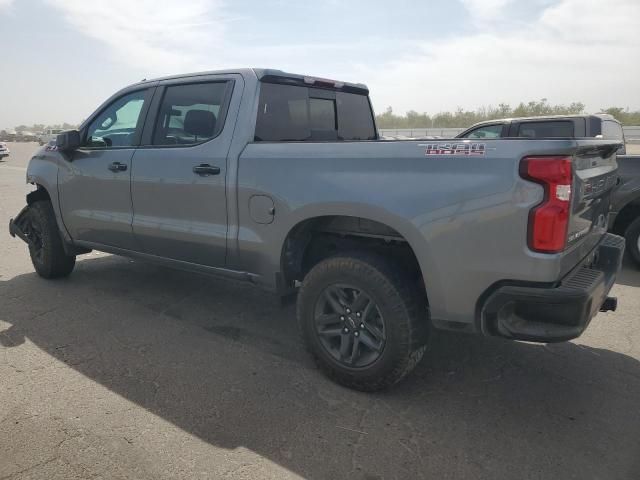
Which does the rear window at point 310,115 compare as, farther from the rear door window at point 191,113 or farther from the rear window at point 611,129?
the rear window at point 611,129

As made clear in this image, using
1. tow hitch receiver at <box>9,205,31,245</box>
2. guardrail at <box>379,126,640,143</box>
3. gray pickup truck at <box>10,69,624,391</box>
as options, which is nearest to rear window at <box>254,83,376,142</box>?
gray pickup truck at <box>10,69,624,391</box>

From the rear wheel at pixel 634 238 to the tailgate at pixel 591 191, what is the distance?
9.81ft

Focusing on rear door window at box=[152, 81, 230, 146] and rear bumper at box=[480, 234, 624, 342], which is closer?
rear bumper at box=[480, 234, 624, 342]

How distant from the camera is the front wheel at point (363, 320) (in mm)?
2791

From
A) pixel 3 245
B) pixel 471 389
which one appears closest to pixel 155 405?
pixel 471 389

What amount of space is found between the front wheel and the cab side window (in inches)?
87.5

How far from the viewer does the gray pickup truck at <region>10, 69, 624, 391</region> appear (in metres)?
2.38

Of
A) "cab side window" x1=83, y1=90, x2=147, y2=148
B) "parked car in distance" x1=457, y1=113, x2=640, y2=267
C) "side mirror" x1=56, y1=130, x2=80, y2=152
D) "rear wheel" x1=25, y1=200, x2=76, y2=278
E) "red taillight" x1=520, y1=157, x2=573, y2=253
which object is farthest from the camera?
"parked car in distance" x1=457, y1=113, x2=640, y2=267

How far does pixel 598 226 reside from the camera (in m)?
3.10

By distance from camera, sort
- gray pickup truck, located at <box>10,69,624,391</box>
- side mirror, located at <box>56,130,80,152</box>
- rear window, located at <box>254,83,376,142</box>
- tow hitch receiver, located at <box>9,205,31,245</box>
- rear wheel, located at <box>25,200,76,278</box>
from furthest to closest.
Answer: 1. tow hitch receiver, located at <box>9,205,31,245</box>
2. rear wheel, located at <box>25,200,76,278</box>
3. side mirror, located at <box>56,130,80,152</box>
4. rear window, located at <box>254,83,376,142</box>
5. gray pickup truck, located at <box>10,69,624,391</box>

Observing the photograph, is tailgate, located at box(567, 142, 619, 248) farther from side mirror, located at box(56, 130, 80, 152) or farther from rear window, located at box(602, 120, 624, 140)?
side mirror, located at box(56, 130, 80, 152)

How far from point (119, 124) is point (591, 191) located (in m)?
3.80

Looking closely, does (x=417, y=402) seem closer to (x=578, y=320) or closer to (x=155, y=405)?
(x=578, y=320)

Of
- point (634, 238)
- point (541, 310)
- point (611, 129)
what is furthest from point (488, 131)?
point (541, 310)
